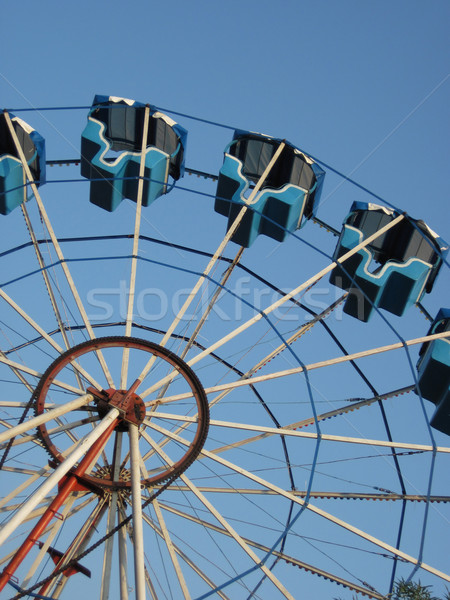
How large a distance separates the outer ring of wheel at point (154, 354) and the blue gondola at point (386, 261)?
4.50 metres

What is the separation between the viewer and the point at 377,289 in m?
14.7

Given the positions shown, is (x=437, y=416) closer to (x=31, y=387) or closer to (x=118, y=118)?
(x=31, y=387)

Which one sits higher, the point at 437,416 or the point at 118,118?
the point at 118,118

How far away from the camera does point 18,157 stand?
1511 centimetres

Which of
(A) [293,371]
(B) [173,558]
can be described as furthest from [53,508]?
(A) [293,371]

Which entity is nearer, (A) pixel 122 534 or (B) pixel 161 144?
(A) pixel 122 534

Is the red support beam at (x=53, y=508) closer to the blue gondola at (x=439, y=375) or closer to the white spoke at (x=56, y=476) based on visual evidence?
the white spoke at (x=56, y=476)

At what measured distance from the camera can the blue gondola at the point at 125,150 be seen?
1476cm

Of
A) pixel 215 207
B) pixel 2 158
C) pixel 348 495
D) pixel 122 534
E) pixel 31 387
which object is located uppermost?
pixel 215 207

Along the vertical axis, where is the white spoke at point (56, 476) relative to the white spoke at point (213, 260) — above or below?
below

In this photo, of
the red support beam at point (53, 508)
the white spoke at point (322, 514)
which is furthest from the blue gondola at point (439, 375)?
the red support beam at point (53, 508)

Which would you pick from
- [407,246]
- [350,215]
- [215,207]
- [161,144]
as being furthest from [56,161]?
[407,246]

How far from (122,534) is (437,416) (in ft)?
19.8

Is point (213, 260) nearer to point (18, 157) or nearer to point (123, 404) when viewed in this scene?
point (123, 404)
